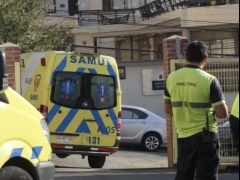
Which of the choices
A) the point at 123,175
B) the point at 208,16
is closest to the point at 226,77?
the point at 123,175

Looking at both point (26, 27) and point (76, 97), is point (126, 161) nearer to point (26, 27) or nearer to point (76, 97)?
point (76, 97)

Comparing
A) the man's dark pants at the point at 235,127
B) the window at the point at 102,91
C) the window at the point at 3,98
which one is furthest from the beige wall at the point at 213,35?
the man's dark pants at the point at 235,127

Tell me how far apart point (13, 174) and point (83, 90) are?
271 inches

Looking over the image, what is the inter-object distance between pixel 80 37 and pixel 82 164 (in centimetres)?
1968

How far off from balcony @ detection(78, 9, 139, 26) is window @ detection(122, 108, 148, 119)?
1510 centimetres

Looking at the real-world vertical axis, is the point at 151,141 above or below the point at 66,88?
below

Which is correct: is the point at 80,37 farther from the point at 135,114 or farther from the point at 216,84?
the point at 216,84

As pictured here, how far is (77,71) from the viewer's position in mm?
13609

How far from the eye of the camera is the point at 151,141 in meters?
19.6

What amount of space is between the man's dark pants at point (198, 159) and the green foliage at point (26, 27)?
13.4 m

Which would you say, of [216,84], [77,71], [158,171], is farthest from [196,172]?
[77,71]

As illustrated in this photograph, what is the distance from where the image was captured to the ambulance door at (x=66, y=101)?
13.4 metres

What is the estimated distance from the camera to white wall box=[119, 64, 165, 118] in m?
27.5

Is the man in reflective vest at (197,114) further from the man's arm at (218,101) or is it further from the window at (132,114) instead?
the window at (132,114)
